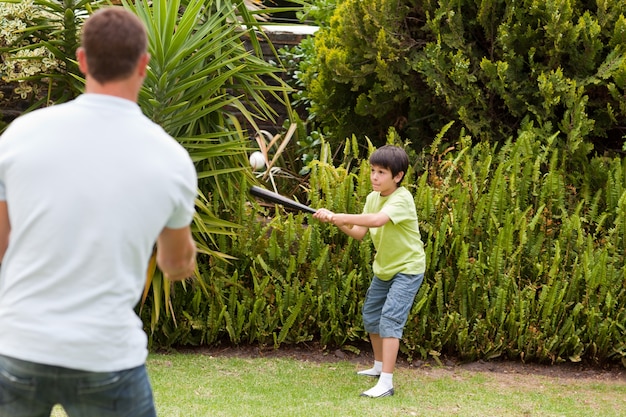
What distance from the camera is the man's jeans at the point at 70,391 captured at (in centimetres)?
203

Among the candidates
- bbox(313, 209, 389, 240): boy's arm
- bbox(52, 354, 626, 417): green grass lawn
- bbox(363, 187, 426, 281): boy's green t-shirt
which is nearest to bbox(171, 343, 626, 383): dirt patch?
bbox(52, 354, 626, 417): green grass lawn

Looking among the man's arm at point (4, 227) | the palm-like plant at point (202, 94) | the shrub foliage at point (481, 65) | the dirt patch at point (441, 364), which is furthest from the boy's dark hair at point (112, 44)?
the shrub foliage at point (481, 65)

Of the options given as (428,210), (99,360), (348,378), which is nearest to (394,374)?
(348,378)

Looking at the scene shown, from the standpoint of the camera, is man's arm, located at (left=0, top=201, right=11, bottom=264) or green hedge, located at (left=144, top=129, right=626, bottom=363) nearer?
man's arm, located at (left=0, top=201, right=11, bottom=264)

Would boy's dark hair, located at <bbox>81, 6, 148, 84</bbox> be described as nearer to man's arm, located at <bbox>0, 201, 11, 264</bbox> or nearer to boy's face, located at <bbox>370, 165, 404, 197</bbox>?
man's arm, located at <bbox>0, 201, 11, 264</bbox>

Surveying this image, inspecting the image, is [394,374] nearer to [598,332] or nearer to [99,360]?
[598,332]

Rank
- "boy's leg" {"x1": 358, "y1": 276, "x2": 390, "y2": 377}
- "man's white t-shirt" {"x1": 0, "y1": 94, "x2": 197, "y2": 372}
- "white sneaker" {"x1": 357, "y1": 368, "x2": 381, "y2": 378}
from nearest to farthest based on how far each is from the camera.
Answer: "man's white t-shirt" {"x1": 0, "y1": 94, "x2": 197, "y2": 372}
"boy's leg" {"x1": 358, "y1": 276, "x2": 390, "y2": 377}
"white sneaker" {"x1": 357, "y1": 368, "x2": 381, "y2": 378}

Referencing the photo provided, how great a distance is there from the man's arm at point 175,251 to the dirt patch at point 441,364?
3636 mm

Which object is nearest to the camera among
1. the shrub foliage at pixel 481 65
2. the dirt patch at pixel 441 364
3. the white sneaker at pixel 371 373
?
the white sneaker at pixel 371 373

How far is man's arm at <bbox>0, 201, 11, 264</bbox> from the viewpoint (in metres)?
2.12

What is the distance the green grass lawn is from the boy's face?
115 centimetres

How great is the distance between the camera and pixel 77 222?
200 cm

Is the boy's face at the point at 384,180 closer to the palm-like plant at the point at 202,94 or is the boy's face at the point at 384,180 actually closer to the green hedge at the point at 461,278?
the green hedge at the point at 461,278

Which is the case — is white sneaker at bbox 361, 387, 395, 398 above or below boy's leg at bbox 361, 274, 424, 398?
below
